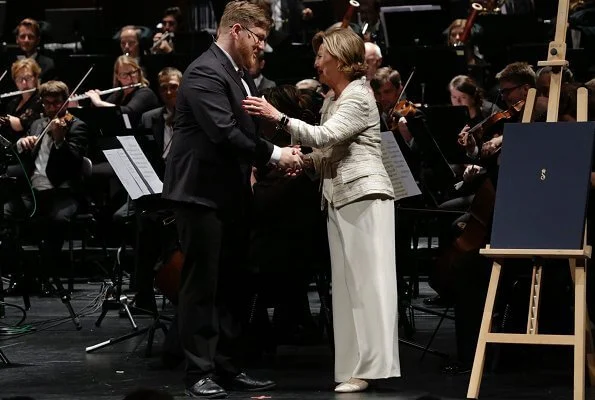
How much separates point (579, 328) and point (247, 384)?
1.56m

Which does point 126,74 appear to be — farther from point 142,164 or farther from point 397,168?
point 397,168

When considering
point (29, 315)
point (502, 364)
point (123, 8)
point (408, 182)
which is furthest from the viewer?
point (123, 8)

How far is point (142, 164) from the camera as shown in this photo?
6.59 metres

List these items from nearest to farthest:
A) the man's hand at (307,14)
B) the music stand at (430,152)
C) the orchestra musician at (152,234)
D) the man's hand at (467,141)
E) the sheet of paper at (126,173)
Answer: the sheet of paper at (126,173) → the orchestra musician at (152,234) → the man's hand at (467,141) → the music stand at (430,152) → the man's hand at (307,14)

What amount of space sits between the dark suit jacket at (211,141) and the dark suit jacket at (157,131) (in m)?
1.61

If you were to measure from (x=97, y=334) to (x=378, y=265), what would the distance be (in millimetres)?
2514

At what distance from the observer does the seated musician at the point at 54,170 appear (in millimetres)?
8984

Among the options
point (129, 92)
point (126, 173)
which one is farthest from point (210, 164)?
point (129, 92)

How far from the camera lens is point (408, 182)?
6.39 metres

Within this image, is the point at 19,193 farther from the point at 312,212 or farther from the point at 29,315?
the point at 312,212

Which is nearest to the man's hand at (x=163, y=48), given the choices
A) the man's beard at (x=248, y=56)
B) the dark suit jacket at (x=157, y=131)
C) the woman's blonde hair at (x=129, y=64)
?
the woman's blonde hair at (x=129, y=64)

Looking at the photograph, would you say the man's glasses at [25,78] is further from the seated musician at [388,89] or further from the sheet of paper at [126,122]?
the seated musician at [388,89]

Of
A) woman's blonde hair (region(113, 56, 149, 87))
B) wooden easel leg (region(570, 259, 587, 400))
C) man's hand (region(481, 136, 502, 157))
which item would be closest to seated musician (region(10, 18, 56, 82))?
woman's blonde hair (region(113, 56, 149, 87))

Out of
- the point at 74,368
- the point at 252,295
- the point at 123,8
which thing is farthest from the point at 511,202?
the point at 123,8
